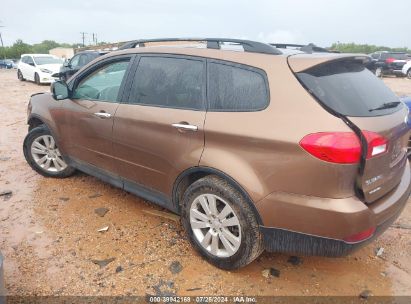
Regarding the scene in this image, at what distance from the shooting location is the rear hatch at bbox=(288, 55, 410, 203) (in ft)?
7.55

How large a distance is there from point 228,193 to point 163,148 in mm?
741

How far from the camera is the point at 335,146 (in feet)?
7.22

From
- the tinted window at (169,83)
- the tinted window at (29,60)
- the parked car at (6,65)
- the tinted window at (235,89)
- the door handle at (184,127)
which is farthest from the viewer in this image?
the parked car at (6,65)

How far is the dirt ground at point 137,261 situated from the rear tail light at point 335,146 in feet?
3.75

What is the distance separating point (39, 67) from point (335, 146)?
17.6 meters

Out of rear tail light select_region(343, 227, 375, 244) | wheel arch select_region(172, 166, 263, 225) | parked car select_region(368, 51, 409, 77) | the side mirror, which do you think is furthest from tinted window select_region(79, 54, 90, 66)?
parked car select_region(368, 51, 409, 77)

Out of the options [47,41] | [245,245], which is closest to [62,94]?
[245,245]

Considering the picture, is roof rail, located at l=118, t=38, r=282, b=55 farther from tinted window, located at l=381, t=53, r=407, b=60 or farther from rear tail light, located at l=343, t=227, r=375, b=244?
tinted window, located at l=381, t=53, r=407, b=60

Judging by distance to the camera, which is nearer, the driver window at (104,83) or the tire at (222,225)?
the tire at (222,225)

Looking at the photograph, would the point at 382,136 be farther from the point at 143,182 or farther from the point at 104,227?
the point at 104,227

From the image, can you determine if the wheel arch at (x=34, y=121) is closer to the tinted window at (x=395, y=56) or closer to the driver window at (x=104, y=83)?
the driver window at (x=104, y=83)

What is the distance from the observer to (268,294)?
8.84 feet

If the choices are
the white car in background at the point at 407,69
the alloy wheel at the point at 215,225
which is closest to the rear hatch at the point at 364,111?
the alloy wheel at the point at 215,225

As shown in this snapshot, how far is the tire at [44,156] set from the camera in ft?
15.0
